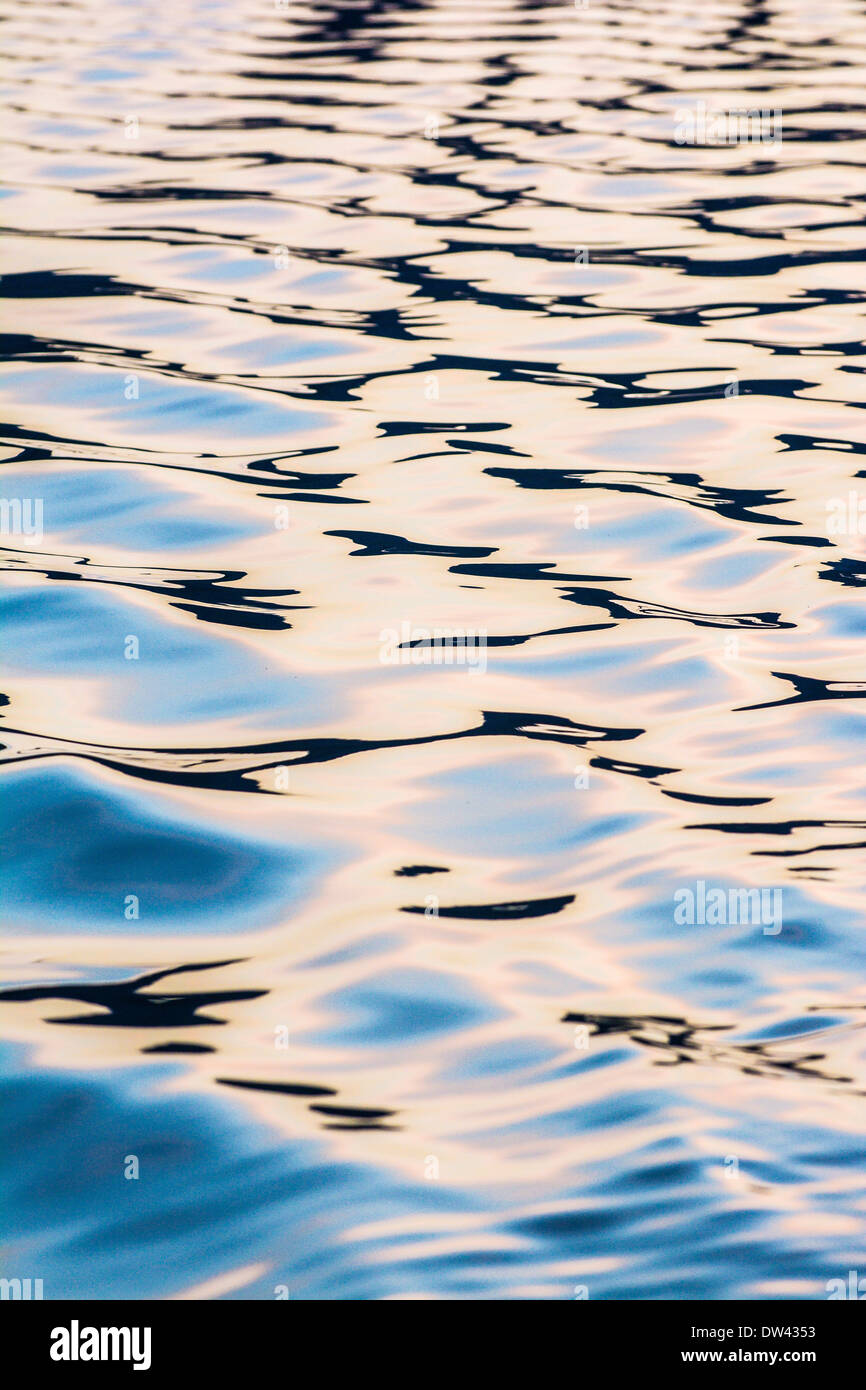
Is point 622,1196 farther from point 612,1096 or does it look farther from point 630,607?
point 630,607

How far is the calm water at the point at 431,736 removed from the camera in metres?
3.01

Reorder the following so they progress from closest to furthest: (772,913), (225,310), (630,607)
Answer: (772,913) < (630,607) < (225,310)

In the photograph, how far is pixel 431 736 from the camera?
4461mm

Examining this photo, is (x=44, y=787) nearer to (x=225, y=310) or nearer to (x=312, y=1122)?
(x=312, y=1122)

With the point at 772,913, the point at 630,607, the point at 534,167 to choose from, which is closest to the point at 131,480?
the point at 630,607

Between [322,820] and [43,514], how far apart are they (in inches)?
81.4

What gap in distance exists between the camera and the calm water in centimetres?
301

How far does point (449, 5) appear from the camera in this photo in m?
15.3

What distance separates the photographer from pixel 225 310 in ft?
25.8

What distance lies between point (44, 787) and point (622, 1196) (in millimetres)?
1773

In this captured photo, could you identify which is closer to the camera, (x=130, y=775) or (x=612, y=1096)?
(x=612, y=1096)

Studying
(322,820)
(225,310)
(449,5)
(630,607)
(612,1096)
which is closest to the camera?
(612,1096)

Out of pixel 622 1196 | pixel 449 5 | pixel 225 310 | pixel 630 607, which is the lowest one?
pixel 622 1196

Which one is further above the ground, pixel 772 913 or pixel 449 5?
pixel 449 5
